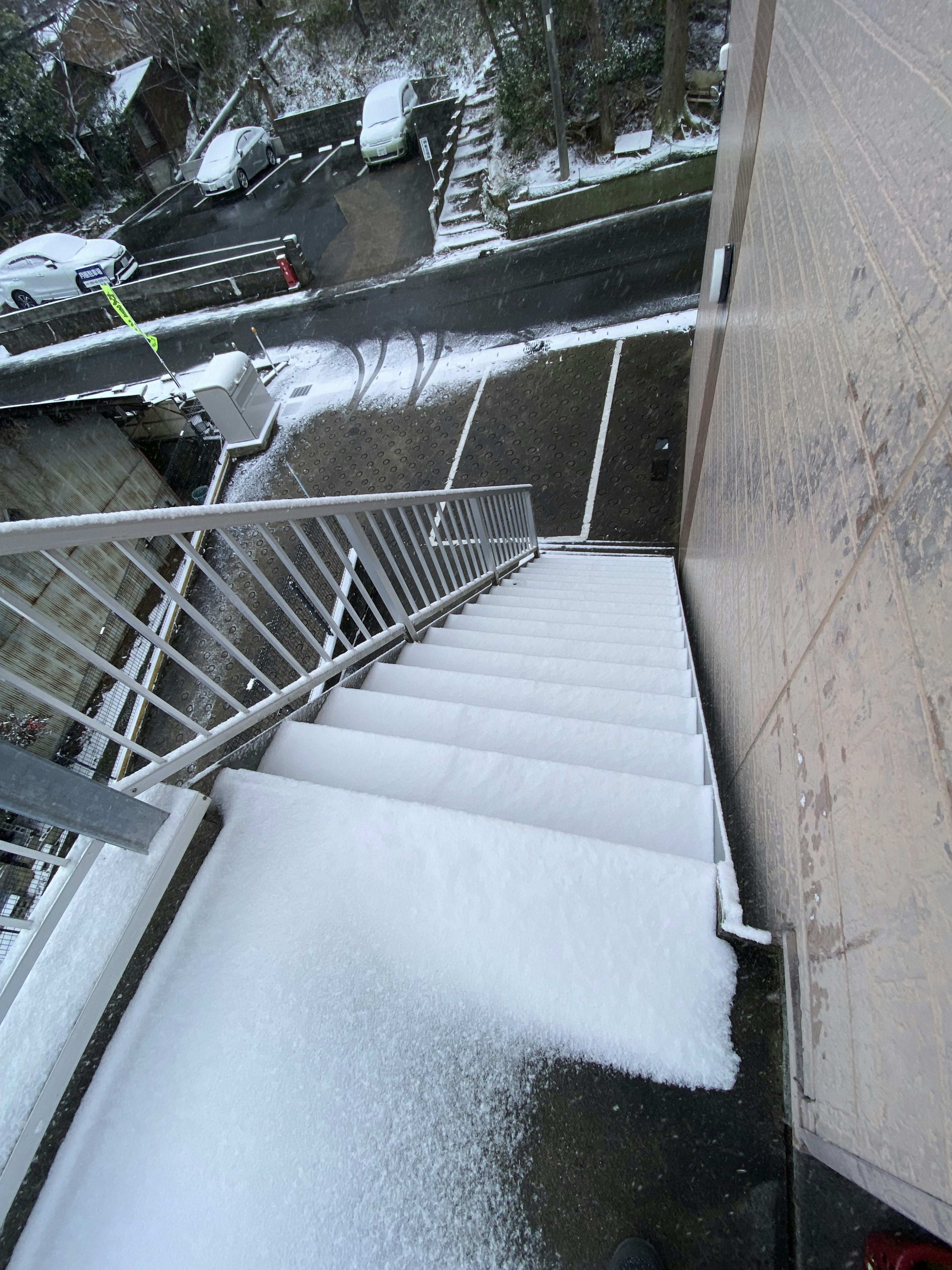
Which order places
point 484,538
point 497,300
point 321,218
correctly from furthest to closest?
point 321,218, point 497,300, point 484,538

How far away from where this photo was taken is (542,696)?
246 centimetres

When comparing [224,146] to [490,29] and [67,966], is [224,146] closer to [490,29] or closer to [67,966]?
→ [490,29]

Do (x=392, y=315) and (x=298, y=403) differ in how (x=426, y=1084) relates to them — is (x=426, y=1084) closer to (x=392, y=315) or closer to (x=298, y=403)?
(x=298, y=403)

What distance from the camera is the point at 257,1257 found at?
1100mm

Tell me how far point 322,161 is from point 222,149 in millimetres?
2490

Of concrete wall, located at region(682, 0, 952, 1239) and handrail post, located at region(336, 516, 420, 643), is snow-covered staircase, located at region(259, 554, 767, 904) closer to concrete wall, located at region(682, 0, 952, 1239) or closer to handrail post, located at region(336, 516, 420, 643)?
handrail post, located at region(336, 516, 420, 643)

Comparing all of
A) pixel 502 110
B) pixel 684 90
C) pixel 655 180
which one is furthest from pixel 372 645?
pixel 502 110

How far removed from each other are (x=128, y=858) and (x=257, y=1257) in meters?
0.95

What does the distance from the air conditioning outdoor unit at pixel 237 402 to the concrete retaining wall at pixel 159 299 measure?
3711 millimetres

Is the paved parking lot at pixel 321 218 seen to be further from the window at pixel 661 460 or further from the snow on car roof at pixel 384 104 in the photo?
→ the window at pixel 661 460

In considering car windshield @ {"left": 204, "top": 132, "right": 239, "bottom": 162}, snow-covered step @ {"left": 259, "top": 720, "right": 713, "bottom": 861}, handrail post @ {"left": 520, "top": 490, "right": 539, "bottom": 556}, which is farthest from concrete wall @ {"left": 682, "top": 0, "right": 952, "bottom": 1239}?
car windshield @ {"left": 204, "top": 132, "right": 239, "bottom": 162}

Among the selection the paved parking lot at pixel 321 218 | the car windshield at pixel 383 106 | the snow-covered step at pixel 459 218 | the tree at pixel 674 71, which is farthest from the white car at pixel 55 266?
the tree at pixel 674 71

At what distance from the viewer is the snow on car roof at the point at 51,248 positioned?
1307 cm

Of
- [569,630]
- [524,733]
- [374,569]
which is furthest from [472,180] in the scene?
[524,733]
